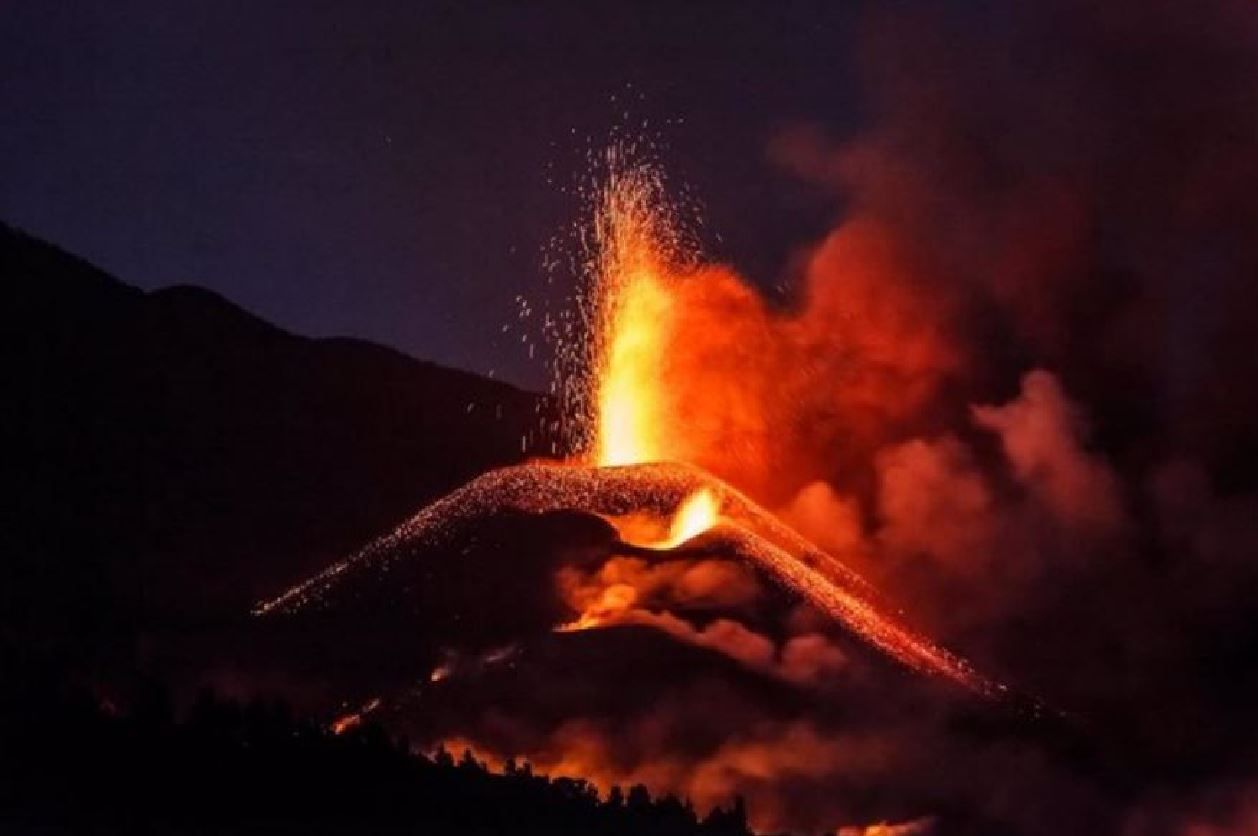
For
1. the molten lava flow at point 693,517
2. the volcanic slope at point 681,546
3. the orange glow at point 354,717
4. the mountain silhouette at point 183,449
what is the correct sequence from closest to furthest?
1. the orange glow at point 354,717
2. the volcanic slope at point 681,546
3. the molten lava flow at point 693,517
4. the mountain silhouette at point 183,449

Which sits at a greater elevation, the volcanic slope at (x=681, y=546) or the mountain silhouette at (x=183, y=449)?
the mountain silhouette at (x=183, y=449)

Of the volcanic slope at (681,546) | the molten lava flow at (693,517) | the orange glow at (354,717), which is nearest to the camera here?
the orange glow at (354,717)

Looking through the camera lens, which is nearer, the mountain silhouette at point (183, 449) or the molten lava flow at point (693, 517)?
the molten lava flow at point (693, 517)

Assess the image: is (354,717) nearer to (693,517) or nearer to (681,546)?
(681,546)

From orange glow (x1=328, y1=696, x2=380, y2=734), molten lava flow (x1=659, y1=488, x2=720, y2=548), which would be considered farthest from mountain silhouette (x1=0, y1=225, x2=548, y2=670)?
molten lava flow (x1=659, y1=488, x2=720, y2=548)

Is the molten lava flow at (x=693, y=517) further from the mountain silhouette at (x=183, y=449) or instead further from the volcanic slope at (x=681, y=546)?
the mountain silhouette at (x=183, y=449)

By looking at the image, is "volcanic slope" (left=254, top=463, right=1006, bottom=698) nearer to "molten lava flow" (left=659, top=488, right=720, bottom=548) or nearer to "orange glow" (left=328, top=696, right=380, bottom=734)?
"molten lava flow" (left=659, top=488, right=720, bottom=548)

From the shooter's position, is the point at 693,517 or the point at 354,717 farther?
the point at 693,517

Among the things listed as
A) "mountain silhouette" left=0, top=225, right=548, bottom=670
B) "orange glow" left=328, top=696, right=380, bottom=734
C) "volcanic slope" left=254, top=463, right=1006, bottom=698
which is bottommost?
"orange glow" left=328, top=696, right=380, bottom=734

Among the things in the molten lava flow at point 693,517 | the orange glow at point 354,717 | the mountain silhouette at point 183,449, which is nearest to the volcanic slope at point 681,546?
the molten lava flow at point 693,517

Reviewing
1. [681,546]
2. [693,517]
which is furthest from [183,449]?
[681,546]

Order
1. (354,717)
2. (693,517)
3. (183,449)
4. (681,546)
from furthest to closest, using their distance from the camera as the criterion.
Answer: (183,449), (693,517), (681,546), (354,717)

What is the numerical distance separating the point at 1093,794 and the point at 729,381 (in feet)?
79.7

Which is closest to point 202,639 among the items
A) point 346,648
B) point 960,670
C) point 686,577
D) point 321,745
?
point 346,648
